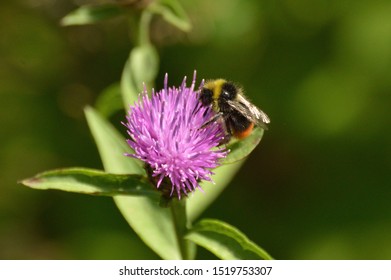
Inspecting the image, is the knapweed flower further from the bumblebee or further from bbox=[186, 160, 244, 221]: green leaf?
bbox=[186, 160, 244, 221]: green leaf

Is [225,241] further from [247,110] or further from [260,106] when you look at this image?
[260,106]

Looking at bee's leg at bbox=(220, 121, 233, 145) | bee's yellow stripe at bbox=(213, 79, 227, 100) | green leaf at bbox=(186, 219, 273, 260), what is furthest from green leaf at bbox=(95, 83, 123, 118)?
green leaf at bbox=(186, 219, 273, 260)

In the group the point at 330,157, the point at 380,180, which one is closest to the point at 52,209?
the point at 330,157

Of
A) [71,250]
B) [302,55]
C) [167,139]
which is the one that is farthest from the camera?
[302,55]

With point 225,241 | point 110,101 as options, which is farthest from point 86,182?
point 110,101

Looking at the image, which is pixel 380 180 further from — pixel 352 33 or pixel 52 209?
pixel 52 209
